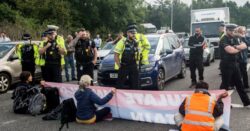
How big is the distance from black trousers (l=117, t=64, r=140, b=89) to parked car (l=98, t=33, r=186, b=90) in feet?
4.36

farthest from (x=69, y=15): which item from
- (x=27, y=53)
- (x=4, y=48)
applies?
(x=27, y=53)

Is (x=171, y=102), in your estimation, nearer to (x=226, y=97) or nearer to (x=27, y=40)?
(x=226, y=97)

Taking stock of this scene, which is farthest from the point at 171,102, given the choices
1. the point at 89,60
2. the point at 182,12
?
the point at 182,12

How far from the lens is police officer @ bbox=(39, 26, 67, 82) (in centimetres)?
868

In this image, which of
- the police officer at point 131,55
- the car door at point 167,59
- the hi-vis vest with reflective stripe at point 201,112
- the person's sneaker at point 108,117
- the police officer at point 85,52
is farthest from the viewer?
the car door at point 167,59

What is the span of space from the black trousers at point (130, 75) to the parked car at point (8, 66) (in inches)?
178

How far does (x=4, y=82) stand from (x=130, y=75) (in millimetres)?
4782

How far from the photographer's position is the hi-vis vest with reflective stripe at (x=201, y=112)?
5.29 metres

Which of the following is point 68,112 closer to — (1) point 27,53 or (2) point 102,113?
(2) point 102,113

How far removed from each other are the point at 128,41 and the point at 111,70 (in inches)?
70.5

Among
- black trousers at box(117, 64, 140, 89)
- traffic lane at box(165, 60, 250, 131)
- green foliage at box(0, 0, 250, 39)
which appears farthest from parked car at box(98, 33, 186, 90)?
green foliage at box(0, 0, 250, 39)

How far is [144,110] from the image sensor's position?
717 centimetres

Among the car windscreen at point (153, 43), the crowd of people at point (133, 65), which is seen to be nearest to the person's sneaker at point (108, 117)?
the crowd of people at point (133, 65)

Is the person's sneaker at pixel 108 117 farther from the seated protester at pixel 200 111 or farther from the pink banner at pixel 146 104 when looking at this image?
the seated protester at pixel 200 111
